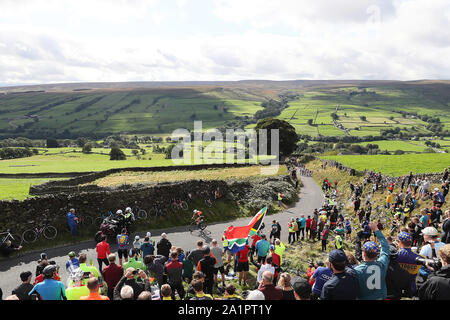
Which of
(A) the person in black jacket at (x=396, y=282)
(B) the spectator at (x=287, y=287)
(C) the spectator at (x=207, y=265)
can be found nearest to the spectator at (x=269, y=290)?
(B) the spectator at (x=287, y=287)

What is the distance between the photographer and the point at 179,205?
23.3 m

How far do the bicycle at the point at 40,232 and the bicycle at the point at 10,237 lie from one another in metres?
0.25

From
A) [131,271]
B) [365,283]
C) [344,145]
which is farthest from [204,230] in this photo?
[344,145]

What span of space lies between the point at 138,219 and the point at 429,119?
16892 centimetres

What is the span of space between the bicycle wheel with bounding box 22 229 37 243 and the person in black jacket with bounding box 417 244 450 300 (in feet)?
60.1

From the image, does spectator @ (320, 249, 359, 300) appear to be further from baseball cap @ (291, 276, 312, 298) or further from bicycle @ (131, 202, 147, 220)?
bicycle @ (131, 202, 147, 220)

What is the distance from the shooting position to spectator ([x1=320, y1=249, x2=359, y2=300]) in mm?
5156

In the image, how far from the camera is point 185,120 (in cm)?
18350

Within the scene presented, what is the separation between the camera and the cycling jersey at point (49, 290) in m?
6.81

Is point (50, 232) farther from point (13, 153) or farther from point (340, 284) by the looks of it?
point (13, 153)

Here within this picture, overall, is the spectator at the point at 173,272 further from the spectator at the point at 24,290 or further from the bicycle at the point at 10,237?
the bicycle at the point at 10,237

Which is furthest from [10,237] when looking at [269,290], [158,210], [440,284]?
[440,284]

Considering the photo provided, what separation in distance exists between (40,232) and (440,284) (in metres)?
18.6
